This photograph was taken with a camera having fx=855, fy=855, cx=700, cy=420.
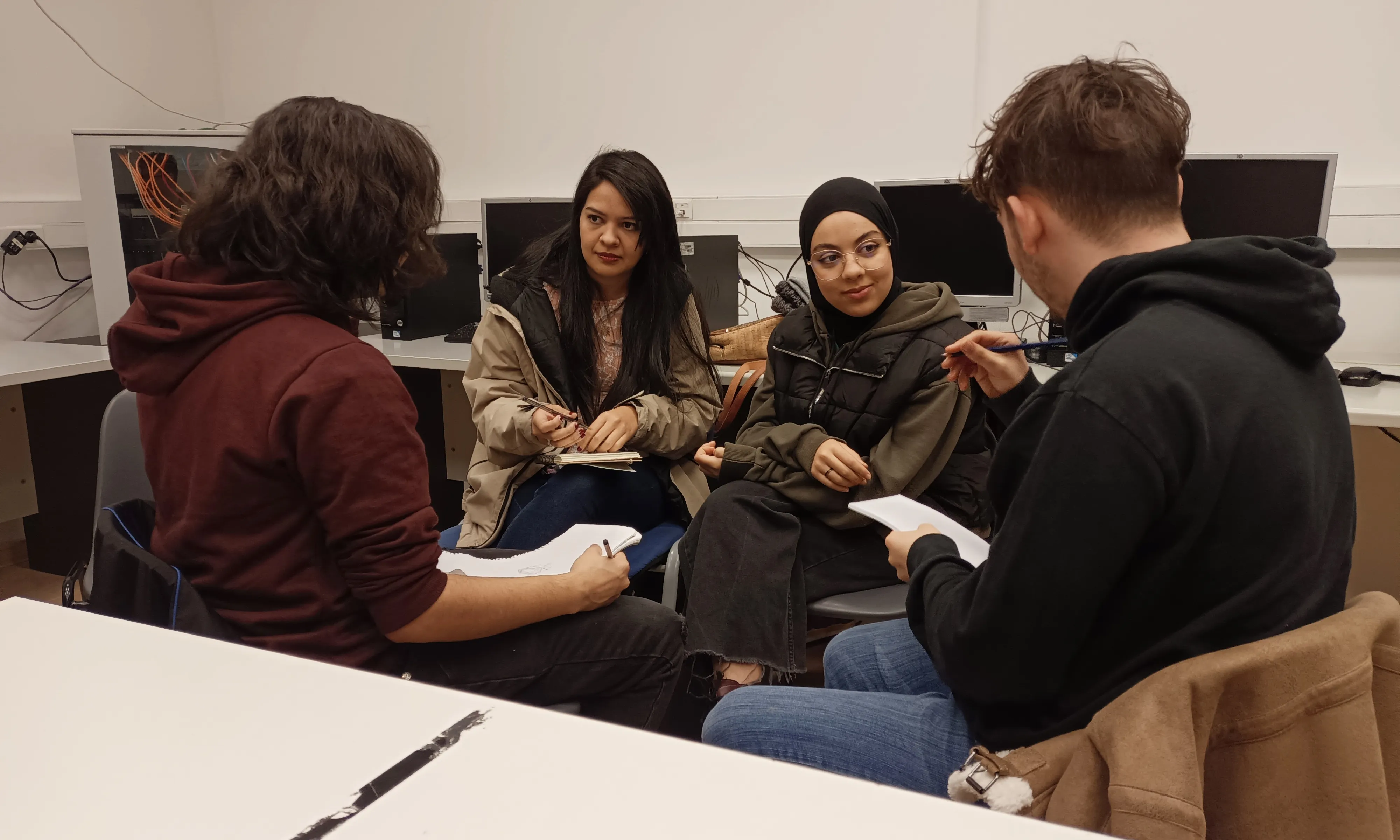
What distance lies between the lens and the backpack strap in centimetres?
231

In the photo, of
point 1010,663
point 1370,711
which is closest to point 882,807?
point 1010,663

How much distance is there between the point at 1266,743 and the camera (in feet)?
2.26

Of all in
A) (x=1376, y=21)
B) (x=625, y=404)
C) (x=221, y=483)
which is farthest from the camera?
(x=1376, y=21)

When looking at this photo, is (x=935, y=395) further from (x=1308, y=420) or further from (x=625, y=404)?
(x=1308, y=420)

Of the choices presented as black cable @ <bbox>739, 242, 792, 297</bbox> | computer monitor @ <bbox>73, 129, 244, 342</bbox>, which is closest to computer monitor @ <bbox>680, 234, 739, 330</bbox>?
black cable @ <bbox>739, 242, 792, 297</bbox>

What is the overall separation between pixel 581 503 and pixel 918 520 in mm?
847

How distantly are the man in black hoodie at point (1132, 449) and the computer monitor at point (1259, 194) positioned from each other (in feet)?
4.74

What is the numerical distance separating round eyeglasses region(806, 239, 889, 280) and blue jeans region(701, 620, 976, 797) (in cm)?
95

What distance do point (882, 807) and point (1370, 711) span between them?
419mm

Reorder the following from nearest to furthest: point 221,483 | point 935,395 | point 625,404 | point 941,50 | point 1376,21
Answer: point 221,483 → point 935,395 → point 625,404 → point 1376,21 → point 941,50

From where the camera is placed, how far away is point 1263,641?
69 centimetres

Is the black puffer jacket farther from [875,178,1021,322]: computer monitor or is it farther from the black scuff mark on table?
the black scuff mark on table

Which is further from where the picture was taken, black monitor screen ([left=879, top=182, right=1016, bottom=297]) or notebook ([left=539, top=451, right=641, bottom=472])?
black monitor screen ([left=879, top=182, right=1016, bottom=297])

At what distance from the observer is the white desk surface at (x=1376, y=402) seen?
181 centimetres
